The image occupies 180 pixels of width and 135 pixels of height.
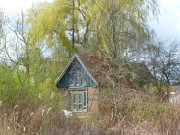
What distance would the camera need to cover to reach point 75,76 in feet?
76.3

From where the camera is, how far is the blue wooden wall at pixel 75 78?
2225 centimetres

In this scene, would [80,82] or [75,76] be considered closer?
[80,82]

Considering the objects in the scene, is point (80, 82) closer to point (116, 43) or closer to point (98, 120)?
point (116, 43)

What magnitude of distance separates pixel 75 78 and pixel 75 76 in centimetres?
17

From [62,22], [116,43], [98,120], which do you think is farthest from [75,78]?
[98,120]

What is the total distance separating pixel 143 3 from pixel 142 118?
11305mm

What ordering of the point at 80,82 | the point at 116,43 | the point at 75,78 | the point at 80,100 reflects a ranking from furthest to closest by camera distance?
the point at 75,78 → the point at 80,82 → the point at 80,100 → the point at 116,43

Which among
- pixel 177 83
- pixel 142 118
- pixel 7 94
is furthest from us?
pixel 177 83

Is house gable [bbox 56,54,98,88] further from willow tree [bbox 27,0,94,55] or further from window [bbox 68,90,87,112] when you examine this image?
willow tree [bbox 27,0,94,55]

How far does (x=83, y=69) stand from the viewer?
22656 millimetres

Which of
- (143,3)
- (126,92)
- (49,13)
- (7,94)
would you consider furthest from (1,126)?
(49,13)

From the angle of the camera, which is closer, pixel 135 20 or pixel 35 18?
pixel 135 20

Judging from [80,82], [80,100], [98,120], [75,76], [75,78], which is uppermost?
[75,76]

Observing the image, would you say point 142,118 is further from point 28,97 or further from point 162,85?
point 162,85
